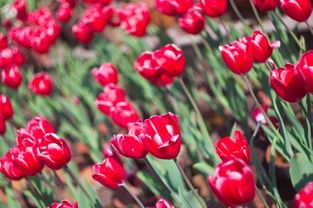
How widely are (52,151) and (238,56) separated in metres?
0.51

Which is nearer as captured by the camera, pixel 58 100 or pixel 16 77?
pixel 16 77

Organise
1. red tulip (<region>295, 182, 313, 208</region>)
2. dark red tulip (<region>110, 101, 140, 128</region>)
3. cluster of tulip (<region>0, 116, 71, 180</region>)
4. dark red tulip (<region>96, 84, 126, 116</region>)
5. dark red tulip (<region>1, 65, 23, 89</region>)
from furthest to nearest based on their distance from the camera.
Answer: dark red tulip (<region>1, 65, 23, 89</region>), dark red tulip (<region>96, 84, 126, 116</region>), dark red tulip (<region>110, 101, 140, 128</region>), cluster of tulip (<region>0, 116, 71, 180</region>), red tulip (<region>295, 182, 313, 208</region>)

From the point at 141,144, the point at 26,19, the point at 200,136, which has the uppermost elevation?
the point at 141,144

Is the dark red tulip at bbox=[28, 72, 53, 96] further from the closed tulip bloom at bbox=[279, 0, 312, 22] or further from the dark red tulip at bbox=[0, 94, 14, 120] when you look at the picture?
the closed tulip bloom at bbox=[279, 0, 312, 22]

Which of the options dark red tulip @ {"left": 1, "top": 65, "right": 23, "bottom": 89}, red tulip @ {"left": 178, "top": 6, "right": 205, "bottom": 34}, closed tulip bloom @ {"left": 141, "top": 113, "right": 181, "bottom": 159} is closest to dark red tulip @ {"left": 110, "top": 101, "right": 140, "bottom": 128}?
red tulip @ {"left": 178, "top": 6, "right": 205, "bottom": 34}

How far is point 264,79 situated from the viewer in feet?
5.16

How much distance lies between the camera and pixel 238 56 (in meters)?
1.27

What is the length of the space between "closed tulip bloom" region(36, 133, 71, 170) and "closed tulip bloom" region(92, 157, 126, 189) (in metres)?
0.10

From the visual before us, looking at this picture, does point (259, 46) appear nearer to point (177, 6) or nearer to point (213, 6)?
point (213, 6)

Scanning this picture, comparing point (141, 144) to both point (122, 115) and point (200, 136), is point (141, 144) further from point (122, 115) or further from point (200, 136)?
point (200, 136)

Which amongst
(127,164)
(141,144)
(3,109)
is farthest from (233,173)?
(127,164)

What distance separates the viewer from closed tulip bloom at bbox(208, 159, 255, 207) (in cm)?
84

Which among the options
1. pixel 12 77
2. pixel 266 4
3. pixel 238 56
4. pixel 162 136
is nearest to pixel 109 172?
pixel 162 136

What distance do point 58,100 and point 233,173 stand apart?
184cm
